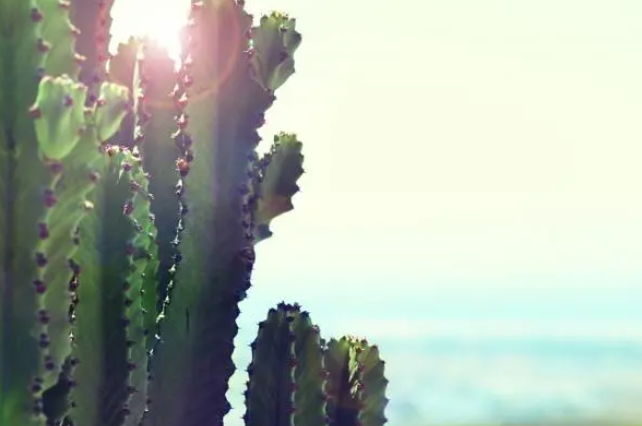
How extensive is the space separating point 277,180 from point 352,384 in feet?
3.11

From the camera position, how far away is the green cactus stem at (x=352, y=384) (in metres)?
4.84

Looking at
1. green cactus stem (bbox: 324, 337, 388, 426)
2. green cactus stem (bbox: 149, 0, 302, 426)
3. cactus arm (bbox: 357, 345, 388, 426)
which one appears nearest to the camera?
green cactus stem (bbox: 149, 0, 302, 426)

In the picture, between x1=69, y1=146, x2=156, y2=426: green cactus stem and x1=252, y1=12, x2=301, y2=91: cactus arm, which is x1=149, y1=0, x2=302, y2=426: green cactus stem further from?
x1=69, y1=146, x2=156, y2=426: green cactus stem

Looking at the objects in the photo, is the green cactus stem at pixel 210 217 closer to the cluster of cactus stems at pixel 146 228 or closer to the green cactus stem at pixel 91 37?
the cluster of cactus stems at pixel 146 228

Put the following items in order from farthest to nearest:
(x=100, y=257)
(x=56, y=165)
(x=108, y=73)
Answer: (x=108, y=73) → (x=100, y=257) → (x=56, y=165)

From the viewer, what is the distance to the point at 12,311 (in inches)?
129

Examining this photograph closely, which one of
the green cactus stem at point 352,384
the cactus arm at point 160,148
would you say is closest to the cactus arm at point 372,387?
the green cactus stem at point 352,384

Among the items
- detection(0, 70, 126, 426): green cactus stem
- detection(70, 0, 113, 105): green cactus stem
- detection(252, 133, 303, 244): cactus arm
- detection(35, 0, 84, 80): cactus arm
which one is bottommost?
detection(0, 70, 126, 426): green cactus stem

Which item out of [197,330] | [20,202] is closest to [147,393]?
[197,330]

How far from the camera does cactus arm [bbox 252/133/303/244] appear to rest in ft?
15.5

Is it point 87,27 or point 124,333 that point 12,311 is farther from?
Result: point 87,27

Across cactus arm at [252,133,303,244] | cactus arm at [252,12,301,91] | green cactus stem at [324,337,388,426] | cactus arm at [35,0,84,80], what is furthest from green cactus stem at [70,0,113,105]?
green cactus stem at [324,337,388,426]

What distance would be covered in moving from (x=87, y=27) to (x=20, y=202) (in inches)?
57.6

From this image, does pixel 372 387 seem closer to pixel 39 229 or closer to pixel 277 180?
pixel 277 180
